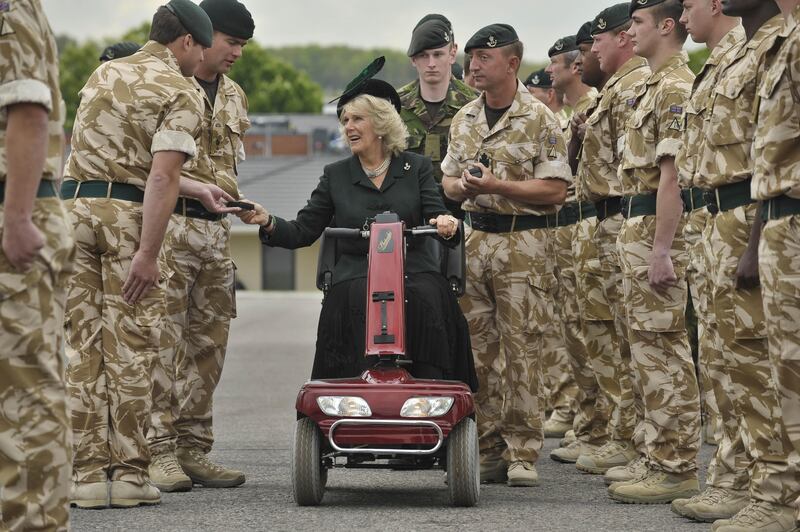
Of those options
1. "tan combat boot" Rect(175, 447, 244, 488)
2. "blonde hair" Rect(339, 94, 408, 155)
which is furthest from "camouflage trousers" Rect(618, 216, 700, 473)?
"tan combat boot" Rect(175, 447, 244, 488)

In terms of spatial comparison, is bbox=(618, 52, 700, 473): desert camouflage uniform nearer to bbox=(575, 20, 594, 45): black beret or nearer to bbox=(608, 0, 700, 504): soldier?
bbox=(608, 0, 700, 504): soldier

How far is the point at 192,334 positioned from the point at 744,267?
3590mm

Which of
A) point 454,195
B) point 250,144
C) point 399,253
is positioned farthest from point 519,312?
point 250,144

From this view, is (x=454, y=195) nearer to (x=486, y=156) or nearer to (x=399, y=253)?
(x=486, y=156)

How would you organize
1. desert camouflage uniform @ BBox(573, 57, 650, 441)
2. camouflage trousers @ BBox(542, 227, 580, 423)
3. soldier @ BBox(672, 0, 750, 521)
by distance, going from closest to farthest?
soldier @ BBox(672, 0, 750, 521) → desert camouflage uniform @ BBox(573, 57, 650, 441) → camouflage trousers @ BBox(542, 227, 580, 423)

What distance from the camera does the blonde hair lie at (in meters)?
8.06

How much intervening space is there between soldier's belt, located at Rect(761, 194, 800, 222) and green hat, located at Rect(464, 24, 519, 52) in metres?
3.25

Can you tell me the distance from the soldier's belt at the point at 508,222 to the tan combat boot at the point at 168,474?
213cm

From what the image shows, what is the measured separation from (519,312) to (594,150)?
105 centimetres

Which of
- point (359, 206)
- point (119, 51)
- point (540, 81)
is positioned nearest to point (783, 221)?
point (359, 206)

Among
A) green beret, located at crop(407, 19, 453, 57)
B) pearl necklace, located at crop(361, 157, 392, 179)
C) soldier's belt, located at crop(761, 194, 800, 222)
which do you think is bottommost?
soldier's belt, located at crop(761, 194, 800, 222)

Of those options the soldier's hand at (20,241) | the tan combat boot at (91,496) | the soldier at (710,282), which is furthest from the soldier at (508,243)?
the soldier's hand at (20,241)

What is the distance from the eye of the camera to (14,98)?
4.69 metres

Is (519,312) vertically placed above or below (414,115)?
below
